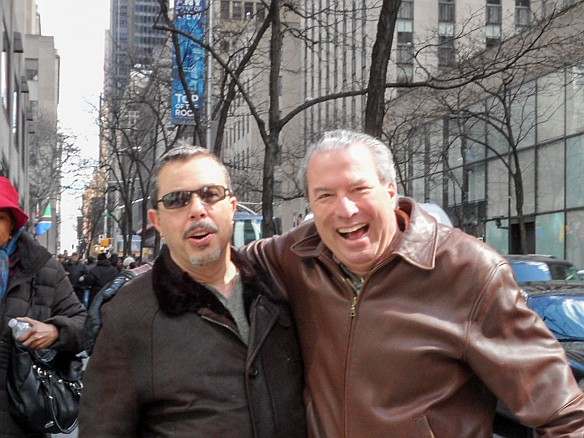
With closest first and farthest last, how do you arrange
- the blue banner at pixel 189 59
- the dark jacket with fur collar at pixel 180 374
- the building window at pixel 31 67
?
the dark jacket with fur collar at pixel 180 374
the blue banner at pixel 189 59
the building window at pixel 31 67

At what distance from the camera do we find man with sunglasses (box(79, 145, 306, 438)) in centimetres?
271

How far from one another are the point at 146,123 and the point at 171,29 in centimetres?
2022

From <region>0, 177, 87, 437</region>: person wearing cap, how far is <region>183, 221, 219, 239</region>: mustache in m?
1.27

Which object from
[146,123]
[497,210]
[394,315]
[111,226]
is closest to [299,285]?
[394,315]

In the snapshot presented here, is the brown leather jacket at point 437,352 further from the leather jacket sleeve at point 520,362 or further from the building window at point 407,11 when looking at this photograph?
the building window at point 407,11

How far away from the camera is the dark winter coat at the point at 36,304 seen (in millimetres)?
3865

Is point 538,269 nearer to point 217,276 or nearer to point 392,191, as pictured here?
point 392,191

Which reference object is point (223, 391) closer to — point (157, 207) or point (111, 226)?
point (157, 207)

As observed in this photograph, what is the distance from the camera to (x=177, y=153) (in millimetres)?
2963

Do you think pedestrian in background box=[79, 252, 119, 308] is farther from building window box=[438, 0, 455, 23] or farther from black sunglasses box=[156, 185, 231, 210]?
building window box=[438, 0, 455, 23]

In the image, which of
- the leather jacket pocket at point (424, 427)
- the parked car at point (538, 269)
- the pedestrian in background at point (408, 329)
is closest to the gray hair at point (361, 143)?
the pedestrian in background at point (408, 329)

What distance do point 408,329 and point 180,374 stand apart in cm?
69

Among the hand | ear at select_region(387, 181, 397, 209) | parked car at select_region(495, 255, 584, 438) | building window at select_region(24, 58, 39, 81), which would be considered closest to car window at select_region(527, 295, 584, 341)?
parked car at select_region(495, 255, 584, 438)

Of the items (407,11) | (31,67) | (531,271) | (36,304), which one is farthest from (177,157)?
(31,67)
